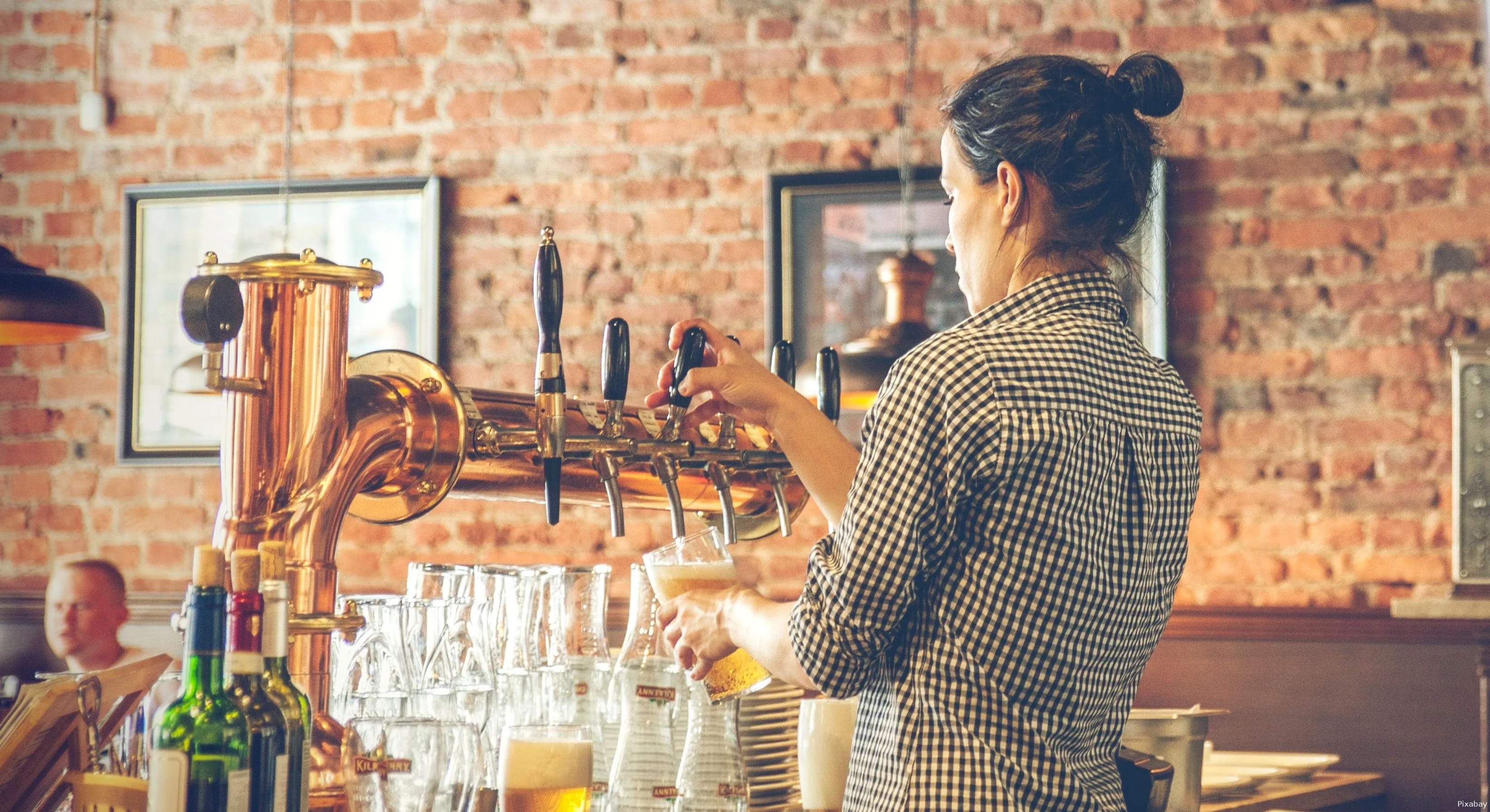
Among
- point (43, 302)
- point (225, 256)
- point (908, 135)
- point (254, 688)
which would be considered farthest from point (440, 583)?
point (225, 256)

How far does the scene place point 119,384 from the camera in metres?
3.85

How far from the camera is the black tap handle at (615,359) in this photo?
1386 millimetres

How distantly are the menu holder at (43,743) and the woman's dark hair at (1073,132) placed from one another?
2.80 ft

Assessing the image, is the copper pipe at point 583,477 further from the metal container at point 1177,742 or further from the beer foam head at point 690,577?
the metal container at point 1177,742

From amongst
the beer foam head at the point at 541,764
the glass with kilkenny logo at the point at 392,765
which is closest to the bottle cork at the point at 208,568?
the glass with kilkenny logo at the point at 392,765

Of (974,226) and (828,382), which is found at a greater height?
(974,226)

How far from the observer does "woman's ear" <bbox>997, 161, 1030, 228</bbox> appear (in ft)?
4.10

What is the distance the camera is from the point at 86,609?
3621 millimetres

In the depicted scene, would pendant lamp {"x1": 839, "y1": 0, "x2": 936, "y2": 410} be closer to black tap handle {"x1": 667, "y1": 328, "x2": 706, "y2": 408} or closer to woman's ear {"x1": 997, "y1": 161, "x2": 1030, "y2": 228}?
A: black tap handle {"x1": 667, "y1": 328, "x2": 706, "y2": 408}

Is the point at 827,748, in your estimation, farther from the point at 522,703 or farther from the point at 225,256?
the point at 225,256

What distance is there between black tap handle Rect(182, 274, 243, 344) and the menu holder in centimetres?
29

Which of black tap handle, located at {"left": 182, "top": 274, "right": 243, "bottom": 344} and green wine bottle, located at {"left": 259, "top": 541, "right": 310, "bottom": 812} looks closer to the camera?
green wine bottle, located at {"left": 259, "top": 541, "right": 310, "bottom": 812}

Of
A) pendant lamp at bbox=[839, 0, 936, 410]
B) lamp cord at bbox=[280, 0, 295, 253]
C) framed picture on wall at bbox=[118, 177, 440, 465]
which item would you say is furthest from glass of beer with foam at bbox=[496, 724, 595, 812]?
lamp cord at bbox=[280, 0, 295, 253]

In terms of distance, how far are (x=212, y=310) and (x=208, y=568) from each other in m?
0.24
